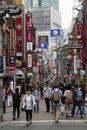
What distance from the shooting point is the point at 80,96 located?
2636 cm

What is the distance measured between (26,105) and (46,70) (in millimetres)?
164558

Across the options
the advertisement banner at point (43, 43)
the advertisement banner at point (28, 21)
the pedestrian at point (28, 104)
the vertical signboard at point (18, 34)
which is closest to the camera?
the pedestrian at point (28, 104)

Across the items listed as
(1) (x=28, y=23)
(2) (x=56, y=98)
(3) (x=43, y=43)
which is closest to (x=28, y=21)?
(1) (x=28, y=23)

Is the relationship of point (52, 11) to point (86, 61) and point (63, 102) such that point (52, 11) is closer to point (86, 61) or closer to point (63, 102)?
point (86, 61)

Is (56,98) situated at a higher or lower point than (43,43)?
lower

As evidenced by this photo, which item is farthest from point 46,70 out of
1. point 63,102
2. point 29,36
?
point 63,102

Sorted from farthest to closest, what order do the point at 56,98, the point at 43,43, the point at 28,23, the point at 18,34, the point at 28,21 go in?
the point at 28,23, the point at 28,21, the point at 18,34, the point at 43,43, the point at 56,98

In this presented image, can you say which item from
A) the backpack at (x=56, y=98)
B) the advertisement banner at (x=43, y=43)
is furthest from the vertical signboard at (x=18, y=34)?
the backpack at (x=56, y=98)

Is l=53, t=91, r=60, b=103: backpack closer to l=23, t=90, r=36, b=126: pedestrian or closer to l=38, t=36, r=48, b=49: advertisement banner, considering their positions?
l=23, t=90, r=36, b=126: pedestrian

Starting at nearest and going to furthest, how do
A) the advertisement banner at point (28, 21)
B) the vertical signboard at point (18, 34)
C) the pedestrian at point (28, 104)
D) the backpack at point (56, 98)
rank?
the pedestrian at point (28, 104)
the backpack at point (56, 98)
the vertical signboard at point (18, 34)
the advertisement banner at point (28, 21)

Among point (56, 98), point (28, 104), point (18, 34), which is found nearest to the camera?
point (28, 104)

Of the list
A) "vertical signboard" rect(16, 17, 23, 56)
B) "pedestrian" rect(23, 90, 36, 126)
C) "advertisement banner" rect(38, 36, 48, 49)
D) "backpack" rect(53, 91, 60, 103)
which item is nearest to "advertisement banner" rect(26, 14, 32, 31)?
"vertical signboard" rect(16, 17, 23, 56)

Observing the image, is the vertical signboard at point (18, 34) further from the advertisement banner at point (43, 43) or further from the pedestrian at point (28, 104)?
the pedestrian at point (28, 104)

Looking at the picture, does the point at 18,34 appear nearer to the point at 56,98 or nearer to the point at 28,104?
the point at 56,98
